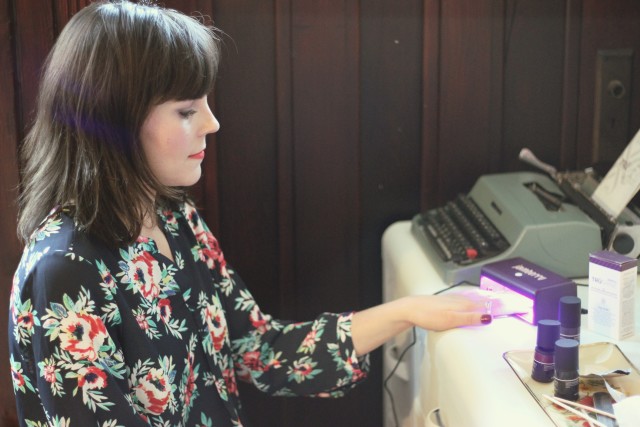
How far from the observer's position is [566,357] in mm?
945

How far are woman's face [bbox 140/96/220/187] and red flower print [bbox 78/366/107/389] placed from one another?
30 cm

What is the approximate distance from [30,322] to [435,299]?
0.59 m

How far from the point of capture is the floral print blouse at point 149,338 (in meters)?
1.04

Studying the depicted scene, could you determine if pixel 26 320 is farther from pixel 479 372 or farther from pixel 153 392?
pixel 479 372

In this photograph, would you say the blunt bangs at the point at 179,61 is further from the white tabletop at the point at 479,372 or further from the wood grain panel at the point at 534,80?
the wood grain panel at the point at 534,80

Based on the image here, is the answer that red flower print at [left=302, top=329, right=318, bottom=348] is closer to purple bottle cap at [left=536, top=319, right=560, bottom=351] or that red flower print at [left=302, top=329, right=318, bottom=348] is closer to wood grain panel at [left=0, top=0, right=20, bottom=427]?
purple bottle cap at [left=536, top=319, right=560, bottom=351]

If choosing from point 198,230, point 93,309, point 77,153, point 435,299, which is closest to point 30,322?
point 93,309

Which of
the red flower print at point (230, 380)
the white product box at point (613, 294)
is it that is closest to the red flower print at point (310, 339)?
the red flower print at point (230, 380)

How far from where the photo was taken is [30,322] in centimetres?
106

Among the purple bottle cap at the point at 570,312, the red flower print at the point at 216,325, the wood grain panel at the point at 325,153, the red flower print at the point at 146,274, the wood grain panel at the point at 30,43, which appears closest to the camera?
the purple bottle cap at the point at 570,312

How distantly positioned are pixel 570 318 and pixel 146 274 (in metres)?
0.60

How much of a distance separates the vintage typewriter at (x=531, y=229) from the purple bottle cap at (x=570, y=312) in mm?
322

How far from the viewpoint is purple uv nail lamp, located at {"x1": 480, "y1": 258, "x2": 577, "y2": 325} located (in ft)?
3.86

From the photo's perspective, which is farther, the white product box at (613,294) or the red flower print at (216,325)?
the red flower print at (216,325)
